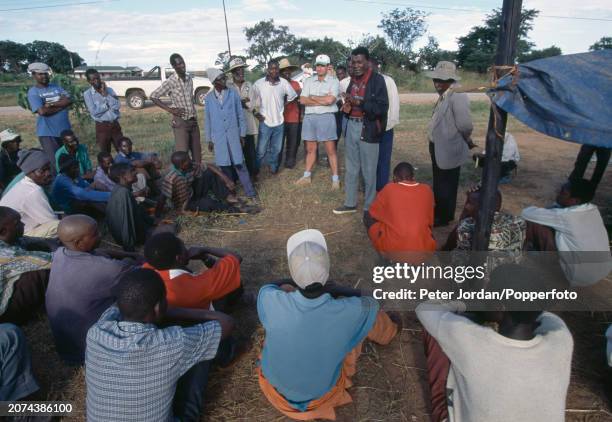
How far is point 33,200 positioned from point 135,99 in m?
14.9

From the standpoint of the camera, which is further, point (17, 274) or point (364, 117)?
point (364, 117)

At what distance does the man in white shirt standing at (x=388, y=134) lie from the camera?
17.4ft

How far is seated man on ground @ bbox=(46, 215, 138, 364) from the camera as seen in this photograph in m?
2.64

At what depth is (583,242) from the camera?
3.08 m

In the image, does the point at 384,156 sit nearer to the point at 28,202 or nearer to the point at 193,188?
the point at 193,188

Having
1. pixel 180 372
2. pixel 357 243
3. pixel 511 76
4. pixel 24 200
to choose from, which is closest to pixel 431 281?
pixel 357 243

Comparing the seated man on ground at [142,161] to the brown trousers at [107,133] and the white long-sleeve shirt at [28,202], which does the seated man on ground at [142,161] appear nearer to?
the brown trousers at [107,133]

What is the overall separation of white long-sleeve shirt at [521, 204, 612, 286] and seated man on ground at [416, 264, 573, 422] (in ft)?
5.30

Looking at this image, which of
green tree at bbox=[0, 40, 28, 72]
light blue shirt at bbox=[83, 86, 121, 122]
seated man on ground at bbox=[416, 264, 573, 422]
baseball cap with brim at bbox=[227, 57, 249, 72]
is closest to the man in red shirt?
baseball cap with brim at bbox=[227, 57, 249, 72]

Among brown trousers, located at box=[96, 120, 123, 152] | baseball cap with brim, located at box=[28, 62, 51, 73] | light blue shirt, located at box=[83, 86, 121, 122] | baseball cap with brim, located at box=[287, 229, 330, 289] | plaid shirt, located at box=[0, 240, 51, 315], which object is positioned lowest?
plaid shirt, located at box=[0, 240, 51, 315]

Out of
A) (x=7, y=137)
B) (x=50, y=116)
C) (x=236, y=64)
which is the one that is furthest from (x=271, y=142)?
(x=7, y=137)

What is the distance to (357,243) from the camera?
471 cm

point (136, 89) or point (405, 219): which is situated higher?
point (405, 219)

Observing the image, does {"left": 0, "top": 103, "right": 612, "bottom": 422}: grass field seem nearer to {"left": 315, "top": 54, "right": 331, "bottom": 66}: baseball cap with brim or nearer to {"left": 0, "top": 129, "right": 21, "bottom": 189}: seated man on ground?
{"left": 315, "top": 54, "right": 331, "bottom": 66}: baseball cap with brim
